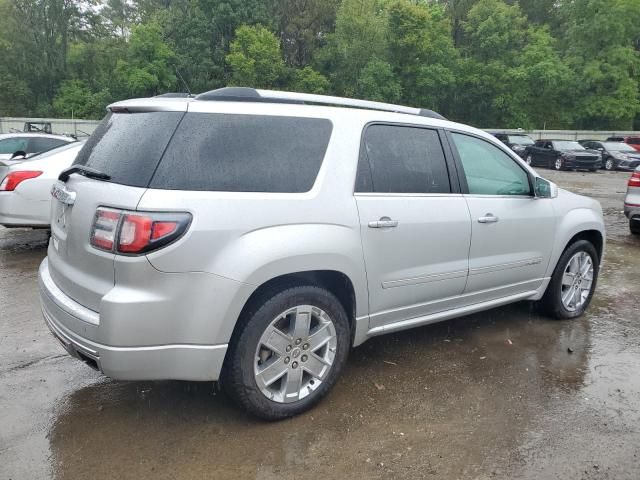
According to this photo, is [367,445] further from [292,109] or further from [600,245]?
[600,245]

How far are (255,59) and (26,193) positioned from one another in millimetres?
39145

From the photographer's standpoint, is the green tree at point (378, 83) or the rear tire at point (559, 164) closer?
the rear tire at point (559, 164)

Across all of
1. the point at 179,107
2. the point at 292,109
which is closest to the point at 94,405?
the point at 179,107

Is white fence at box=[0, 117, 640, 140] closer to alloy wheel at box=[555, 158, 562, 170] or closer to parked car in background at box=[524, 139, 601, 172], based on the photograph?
parked car in background at box=[524, 139, 601, 172]

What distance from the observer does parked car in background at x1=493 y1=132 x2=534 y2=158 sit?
29688 millimetres

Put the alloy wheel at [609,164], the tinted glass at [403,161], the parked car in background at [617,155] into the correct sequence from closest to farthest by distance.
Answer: the tinted glass at [403,161] < the parked car in background at [617,155] < the alloy wheel at [609,164]

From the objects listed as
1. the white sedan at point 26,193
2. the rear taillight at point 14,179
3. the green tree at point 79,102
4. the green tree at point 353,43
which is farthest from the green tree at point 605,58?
the rear taillight at point 14,179

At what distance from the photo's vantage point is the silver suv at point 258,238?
8.97 ft

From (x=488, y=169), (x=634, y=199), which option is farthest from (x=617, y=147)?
(x=488, y=169)

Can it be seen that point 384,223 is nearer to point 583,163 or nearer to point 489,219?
point 489,219

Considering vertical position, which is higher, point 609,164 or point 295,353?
point 295,353

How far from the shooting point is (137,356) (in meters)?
2.74

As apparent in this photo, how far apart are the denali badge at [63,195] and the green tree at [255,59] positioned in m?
41.2

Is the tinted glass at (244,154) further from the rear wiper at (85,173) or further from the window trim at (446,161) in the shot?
the window trim at (446,161)
